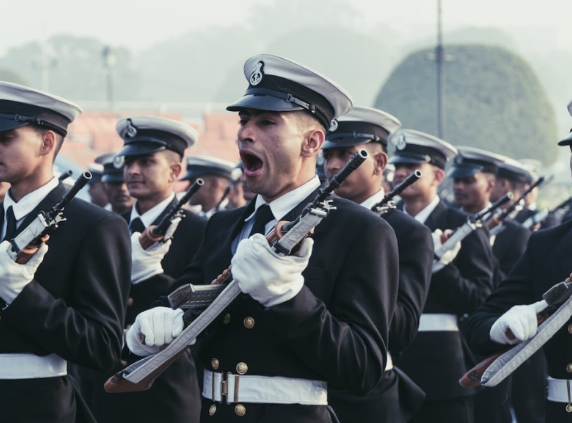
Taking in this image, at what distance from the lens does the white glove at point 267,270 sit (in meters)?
3.48

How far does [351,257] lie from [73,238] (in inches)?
49.0

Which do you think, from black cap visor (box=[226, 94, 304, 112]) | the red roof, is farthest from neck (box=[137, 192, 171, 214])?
the red roof

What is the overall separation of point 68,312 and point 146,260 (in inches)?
80.3

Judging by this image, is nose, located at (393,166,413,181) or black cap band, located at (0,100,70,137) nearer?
black cap band, located at (0,100,70,137)

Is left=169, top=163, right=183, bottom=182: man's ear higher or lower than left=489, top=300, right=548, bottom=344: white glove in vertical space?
higher

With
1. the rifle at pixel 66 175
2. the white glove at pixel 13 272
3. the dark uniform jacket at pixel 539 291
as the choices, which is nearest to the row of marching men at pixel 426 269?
the dark uniform jacket at pixel 539 291

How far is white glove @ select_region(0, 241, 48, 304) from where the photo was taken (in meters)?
4.17

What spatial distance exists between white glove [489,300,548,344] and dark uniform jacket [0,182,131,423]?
1.43 metres

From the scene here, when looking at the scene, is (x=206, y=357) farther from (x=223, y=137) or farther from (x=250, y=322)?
(x=223, y=137)

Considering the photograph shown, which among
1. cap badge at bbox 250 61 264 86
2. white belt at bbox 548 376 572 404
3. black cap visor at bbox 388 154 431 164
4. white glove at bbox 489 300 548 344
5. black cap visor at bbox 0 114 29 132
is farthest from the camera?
black cap visor at bbox 388 154 431 164

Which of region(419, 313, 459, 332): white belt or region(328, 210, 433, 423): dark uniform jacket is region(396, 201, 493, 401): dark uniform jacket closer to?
region(419, 313, 459, 332): white belt

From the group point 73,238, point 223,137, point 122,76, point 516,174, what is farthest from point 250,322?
point 122,76

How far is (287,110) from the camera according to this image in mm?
3969

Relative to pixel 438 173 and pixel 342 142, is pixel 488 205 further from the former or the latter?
pixel 342 142
